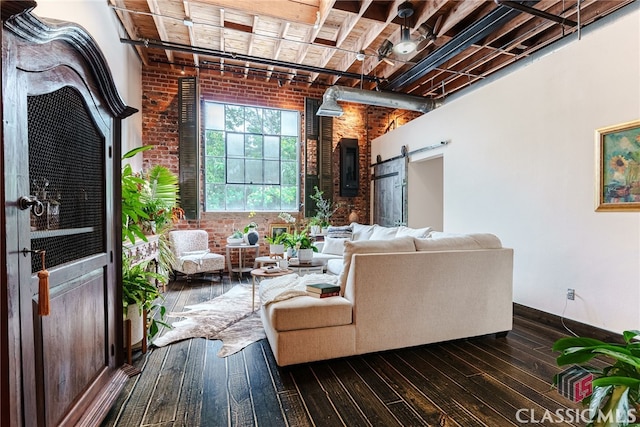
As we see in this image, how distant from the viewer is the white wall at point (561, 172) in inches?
98.8

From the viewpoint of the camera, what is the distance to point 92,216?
1.73 m

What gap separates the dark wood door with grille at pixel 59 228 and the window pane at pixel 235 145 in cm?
387

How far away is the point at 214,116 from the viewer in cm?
574

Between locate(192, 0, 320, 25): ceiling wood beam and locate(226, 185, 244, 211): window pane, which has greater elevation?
locate(192, 0, 320, 25): ceiling wood beam

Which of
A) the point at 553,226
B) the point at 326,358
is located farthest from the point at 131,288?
the point at 553,226

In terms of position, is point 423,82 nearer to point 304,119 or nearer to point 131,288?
point 304,119

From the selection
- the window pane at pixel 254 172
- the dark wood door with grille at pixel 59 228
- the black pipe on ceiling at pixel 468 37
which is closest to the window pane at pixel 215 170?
the window pane at pixel 254 172

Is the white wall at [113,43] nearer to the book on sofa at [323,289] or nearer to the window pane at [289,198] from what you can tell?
the book on sofa at [323,289]

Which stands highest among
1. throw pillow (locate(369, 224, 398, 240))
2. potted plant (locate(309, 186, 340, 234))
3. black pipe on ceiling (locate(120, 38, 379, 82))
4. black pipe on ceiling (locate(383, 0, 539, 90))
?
black pipe on ceiling (locate(120, 38, 379, 82))

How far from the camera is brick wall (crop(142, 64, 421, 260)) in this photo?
535cm

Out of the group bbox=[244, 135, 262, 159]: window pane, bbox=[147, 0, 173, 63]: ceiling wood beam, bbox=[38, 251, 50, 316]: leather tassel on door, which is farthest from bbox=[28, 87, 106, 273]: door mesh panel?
bbox=[244, 135, 262, 159]: window pane

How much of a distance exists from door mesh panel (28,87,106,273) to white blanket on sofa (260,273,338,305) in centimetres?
119

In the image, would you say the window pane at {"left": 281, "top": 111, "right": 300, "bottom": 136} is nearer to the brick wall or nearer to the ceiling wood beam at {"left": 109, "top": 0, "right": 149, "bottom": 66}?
the brick wall

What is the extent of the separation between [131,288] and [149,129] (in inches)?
156
